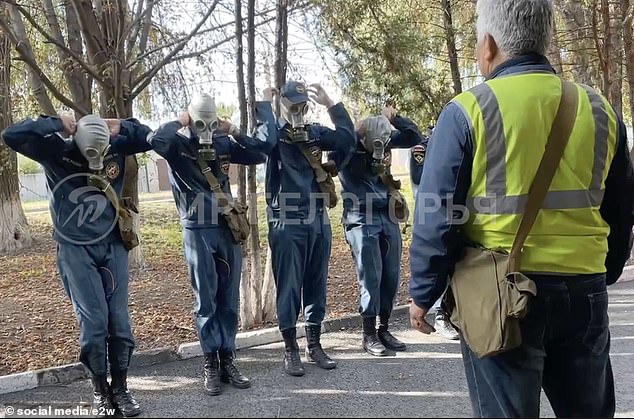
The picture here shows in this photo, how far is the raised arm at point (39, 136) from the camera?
12.0 feet

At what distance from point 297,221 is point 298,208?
4.0 inches

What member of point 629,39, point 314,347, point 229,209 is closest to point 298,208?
point 229,209

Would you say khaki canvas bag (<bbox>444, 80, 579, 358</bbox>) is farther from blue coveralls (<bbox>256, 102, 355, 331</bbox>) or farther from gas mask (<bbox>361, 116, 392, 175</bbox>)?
gas mask (<bbox>361, 116, 392, 175</bbox>)

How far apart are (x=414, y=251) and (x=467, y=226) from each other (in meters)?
0.21

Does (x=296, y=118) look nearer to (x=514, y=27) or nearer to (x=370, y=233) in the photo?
(x=370, y=233)

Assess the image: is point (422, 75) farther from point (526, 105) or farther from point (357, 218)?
point (526, 105)

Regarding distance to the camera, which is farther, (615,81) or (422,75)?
(615,81)

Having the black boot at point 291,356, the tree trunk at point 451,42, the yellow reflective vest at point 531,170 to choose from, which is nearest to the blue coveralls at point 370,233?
the black boot at point 291,356

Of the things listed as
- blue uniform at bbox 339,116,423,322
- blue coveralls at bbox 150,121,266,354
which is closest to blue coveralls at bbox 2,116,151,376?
blue coveralls at bbox 150,121,266,354

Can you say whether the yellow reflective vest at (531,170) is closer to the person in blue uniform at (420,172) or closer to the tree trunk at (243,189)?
the person in blue uniform at (420,172)

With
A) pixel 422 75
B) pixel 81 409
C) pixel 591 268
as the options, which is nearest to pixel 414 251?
pixel 591 268

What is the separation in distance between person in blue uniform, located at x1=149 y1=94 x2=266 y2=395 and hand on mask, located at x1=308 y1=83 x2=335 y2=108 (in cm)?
77

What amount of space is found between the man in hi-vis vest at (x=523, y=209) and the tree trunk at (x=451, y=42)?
19.3 ft

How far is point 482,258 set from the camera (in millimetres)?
2119
